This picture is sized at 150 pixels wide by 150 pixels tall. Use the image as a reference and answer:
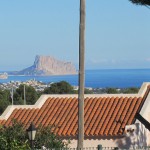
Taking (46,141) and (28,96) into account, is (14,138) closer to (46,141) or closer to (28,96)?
(46,141)

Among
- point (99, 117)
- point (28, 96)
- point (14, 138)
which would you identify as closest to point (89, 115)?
point (99, 117)

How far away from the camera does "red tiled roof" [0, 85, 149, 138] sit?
21969mm

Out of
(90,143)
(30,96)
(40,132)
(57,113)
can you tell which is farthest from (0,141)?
(30,96)

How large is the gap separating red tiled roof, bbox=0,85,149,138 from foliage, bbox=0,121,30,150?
5.85 m

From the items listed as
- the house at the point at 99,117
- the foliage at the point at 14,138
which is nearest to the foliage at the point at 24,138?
the foliage at the point at 14,138

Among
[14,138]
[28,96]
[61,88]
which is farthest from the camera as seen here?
[28,96]

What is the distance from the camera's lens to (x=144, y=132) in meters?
21.8

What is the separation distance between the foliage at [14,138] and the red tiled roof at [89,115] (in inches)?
230

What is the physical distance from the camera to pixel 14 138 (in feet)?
47.7

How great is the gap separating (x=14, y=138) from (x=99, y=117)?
871cm

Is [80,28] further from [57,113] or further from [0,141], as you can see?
[57,113]

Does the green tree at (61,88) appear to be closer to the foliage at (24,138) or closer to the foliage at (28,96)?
the foliage at (28,96)

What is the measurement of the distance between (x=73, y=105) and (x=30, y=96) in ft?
109

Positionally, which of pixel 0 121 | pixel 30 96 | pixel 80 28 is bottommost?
pixel 30 96
